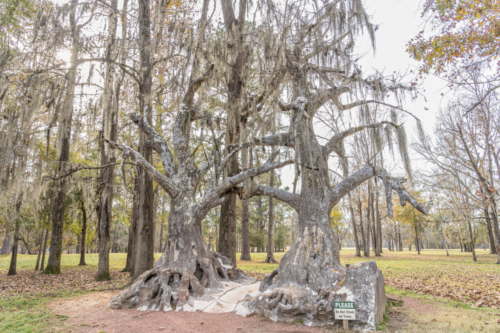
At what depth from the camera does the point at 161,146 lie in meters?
7.60

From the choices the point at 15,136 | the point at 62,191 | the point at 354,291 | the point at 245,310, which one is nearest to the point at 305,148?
the point at 354,291

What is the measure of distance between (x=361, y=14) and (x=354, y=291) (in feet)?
19.8

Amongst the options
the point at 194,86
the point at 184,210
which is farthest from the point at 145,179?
the point at 194,86

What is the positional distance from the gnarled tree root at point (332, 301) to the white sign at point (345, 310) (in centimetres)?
18

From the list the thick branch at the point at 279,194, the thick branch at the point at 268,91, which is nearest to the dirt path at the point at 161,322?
the thick branch at the point at 279,194

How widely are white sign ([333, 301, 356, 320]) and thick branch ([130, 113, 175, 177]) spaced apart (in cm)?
499

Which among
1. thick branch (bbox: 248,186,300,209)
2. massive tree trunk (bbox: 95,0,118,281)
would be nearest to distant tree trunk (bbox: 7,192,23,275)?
massive tree trunk (bbox: 95,0,118,281)

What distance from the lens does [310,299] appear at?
4.89 meters

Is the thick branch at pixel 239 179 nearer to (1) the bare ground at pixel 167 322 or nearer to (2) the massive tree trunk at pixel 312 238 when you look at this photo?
(2) the massive tree trunk at pixel 312 238

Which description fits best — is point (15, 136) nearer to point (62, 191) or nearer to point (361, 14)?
point (62, 191)

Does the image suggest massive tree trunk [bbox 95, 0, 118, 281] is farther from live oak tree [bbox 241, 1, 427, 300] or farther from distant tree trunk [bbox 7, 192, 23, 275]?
live oak tree [bbox 241, 1, 427, 300]

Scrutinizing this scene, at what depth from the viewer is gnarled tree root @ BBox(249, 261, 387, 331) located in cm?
445

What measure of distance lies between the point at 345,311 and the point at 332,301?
0.32 meters

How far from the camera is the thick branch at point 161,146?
24.6ft
